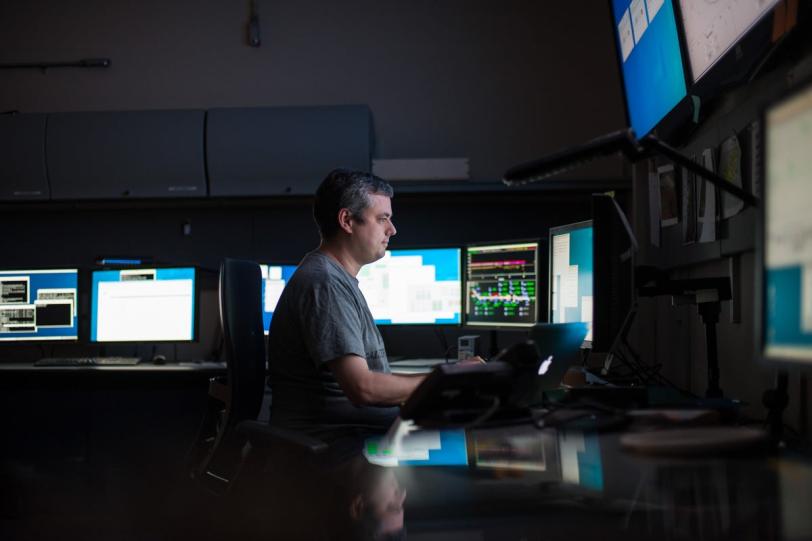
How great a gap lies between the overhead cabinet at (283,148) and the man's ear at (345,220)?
112cm

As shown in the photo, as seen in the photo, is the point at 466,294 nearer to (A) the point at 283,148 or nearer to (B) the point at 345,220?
(A) the point at 283,148

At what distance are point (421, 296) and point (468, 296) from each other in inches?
8.0

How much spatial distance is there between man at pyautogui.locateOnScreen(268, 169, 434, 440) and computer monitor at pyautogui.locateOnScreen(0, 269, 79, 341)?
1.81m

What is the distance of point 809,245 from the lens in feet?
2.31

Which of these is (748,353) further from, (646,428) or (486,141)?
(486,141)

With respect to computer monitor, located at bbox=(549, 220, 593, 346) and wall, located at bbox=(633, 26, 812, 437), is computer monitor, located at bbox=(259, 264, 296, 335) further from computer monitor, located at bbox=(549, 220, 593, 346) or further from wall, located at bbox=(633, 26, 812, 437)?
wall, located at bbox=(633, 26, 812, 437)

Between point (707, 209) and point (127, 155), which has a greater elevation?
point (127, 155)

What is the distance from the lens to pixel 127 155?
3.10m

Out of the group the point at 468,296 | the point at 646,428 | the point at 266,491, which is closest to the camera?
the point at 646,428

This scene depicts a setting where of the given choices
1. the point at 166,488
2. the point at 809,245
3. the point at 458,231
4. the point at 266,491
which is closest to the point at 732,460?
the point at 809,245

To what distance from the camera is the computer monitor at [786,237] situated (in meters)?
0.71

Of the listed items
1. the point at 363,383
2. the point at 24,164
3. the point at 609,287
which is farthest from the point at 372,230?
the point at 24,164

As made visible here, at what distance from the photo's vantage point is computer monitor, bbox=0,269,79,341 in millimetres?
3254

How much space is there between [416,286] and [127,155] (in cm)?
130
